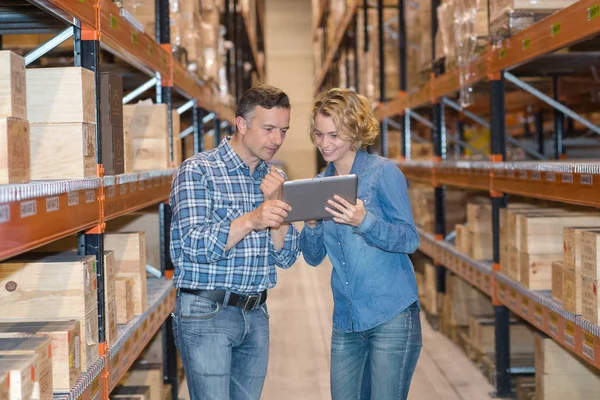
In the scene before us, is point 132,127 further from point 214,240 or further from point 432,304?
point 432,304

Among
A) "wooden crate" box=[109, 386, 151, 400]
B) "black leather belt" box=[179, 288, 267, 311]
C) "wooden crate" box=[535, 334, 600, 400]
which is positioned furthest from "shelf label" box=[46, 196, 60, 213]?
"wooden crate" box=[535, 334, 600, 400]

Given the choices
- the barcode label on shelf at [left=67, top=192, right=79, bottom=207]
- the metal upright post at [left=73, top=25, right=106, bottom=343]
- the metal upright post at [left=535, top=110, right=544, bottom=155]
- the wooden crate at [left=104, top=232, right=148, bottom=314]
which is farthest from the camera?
the metal upright post at [left=535, top=110, right=544, bottom=155]

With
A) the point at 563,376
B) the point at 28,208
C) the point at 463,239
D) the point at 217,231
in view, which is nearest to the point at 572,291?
the point at 563,376

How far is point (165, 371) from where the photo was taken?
16.9ft

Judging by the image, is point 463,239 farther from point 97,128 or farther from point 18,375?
point 18,375

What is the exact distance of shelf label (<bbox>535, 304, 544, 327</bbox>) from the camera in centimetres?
423

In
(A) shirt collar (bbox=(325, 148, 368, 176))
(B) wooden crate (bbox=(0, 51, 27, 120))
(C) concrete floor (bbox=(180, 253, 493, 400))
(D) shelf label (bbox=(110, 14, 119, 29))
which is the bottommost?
(C) concrete floor (bbox=(180, 253, 493, 400))

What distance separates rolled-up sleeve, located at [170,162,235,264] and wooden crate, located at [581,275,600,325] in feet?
5.67

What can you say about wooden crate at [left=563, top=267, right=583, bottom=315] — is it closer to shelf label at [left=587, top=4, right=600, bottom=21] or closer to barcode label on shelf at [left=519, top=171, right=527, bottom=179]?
barcode label on shelf at [left=519, top=171, right=527, bottom=179]

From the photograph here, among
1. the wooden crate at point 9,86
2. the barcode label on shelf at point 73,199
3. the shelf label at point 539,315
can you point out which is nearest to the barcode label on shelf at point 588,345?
the shelf label at point 539,315

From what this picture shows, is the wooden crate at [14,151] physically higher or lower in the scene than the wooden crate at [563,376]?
higher

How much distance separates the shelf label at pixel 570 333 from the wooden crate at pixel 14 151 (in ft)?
8.70

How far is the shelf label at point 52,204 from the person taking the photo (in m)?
A: 2.27

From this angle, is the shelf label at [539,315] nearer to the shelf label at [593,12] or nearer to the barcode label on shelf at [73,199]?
the shelf label at [593,12]
